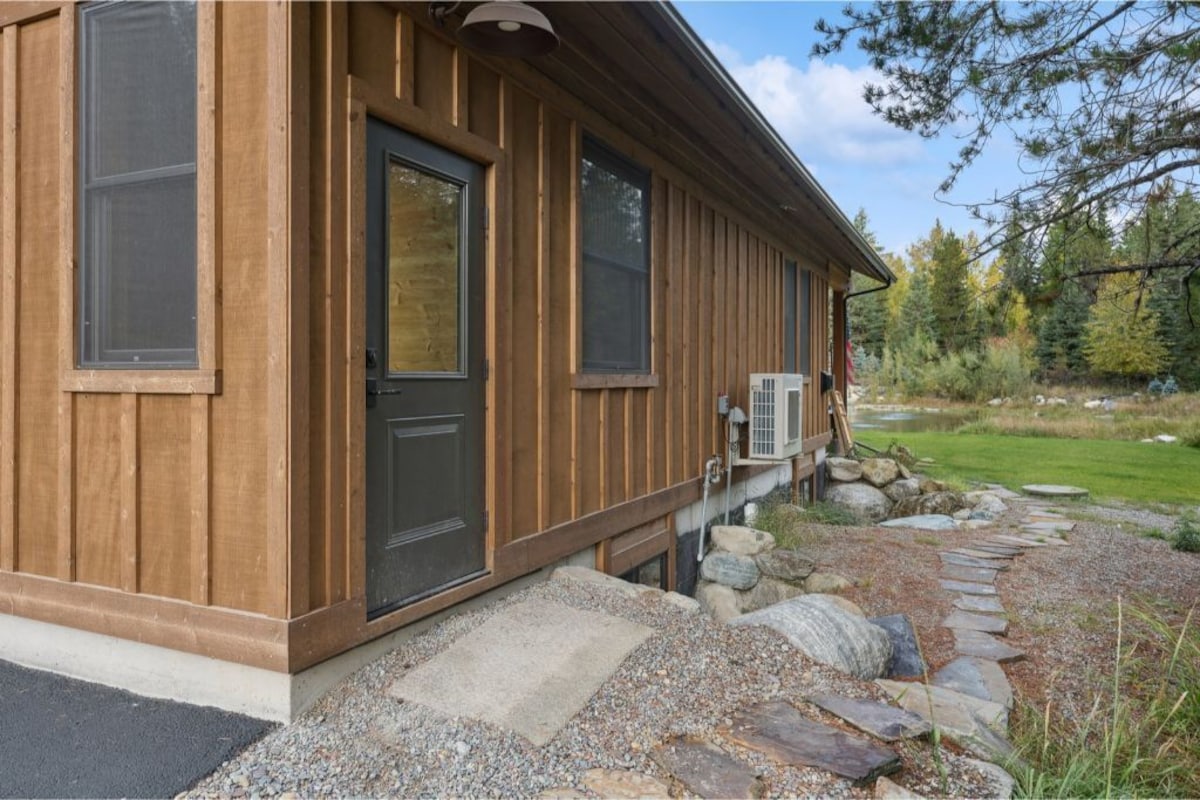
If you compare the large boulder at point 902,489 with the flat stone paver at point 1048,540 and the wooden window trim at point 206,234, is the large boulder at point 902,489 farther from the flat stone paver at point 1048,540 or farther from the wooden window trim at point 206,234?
the wooden window trim at point 206,234

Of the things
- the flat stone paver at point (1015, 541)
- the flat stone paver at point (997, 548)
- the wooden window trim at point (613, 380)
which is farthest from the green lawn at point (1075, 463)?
the wooden window trim at point (613, 380)

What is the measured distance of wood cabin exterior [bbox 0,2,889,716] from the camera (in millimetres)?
2354

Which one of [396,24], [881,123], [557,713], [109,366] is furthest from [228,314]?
[881,123]

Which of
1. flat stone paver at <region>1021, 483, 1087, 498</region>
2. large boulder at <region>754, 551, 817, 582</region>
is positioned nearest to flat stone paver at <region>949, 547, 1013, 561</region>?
large boulder at <region>754, 551, 817, 582</region>

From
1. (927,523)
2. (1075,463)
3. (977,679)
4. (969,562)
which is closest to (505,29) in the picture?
(977,679)

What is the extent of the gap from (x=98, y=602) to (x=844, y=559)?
500cm

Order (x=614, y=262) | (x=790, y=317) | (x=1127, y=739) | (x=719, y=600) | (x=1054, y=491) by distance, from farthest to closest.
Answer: (x=1054, y=491)
(x=790, y=317)
(x=719, y=600)
(x=614, y=262)
(x=1127, y=739)

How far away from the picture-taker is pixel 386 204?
275 cm

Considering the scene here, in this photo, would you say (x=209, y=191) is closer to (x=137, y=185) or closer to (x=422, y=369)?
(x=137, y=185)

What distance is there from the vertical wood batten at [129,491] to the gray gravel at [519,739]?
85cm

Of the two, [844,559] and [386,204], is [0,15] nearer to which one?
[386,204]

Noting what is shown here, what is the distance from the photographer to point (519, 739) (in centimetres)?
222

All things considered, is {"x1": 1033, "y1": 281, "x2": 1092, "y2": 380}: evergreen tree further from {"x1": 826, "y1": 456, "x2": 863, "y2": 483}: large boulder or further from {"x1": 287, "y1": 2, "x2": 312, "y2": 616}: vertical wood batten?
{"x1": 287, "y1": 2, "x2": 312, "y2": 616}: vertical wood batten

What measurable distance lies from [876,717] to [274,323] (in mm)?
2317
